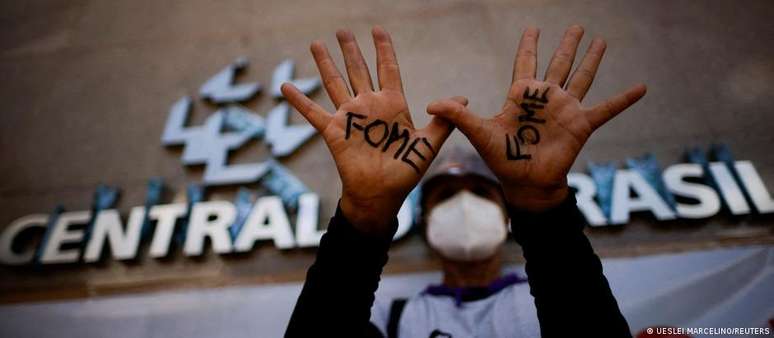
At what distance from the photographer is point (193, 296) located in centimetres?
210

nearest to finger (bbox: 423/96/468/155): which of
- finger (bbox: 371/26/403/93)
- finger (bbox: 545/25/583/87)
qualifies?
finger (bbox: 371/26/403/93)

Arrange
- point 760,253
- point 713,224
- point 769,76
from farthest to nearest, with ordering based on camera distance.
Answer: point 769,76 < point 713,224 < point 760,253

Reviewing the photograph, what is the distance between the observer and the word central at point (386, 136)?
0.97 metres

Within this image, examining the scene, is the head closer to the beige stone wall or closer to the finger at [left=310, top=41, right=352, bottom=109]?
the beige stone wall

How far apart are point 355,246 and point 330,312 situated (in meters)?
0.15

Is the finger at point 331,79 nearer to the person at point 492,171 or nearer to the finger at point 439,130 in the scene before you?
the person at point 492,171

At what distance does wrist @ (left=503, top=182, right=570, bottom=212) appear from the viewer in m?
0.96

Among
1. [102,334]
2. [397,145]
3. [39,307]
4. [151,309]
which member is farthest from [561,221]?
[39,307]

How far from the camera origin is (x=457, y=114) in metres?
0.97

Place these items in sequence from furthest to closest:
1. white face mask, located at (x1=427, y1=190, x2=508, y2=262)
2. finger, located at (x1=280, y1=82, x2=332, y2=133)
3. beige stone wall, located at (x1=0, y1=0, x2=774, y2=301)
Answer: beige stone wall, located at (x1=0, y1=0, x2=774, y2=301) < white face mask, located at (x1=427, y1=190, x2=508, y2=262) < finger, located at (x1=280, y1=82, x2=332, y2=133)

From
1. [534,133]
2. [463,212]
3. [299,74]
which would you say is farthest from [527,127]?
[299,74]

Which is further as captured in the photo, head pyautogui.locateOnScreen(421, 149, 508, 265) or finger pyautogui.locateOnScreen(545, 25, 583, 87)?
head pyautogui.locateOnScreen(421, 149, 508, 265)

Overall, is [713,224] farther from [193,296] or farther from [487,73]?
[193,296]

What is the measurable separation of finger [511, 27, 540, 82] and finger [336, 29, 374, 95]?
0.37 meters
